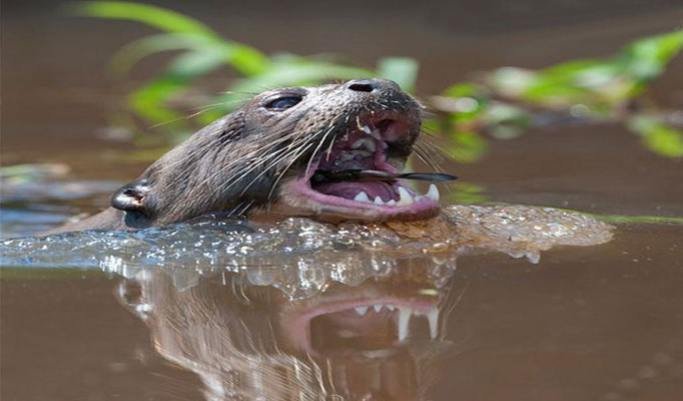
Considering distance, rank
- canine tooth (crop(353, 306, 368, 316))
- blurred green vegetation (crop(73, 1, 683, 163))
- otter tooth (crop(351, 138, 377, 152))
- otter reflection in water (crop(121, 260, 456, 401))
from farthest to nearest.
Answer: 1. blurred green vegetation (crop(73, 1, 683, 163))
2. otter tooth (crop(351, 138, 377, 152))
3. canine tooth (crop(353, 306, 368, 316))
4. otter reflection in water (crop(121, 260, 456, 401))

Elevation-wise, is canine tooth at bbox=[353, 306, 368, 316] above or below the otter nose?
below

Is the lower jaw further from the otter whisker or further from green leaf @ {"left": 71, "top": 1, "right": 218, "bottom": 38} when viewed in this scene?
green leaf @ {"left": 71, "top": 1, "right": 218, "bottom": 38}

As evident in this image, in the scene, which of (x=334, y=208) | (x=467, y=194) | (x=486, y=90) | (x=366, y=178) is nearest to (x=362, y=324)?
(x=334, y=208)

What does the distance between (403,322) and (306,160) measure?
122 centimetres

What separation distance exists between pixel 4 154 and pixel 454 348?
4.78 meters

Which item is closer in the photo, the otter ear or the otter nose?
the otter nose

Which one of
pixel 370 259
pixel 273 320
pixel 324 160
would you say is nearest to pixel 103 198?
pixel 324 160

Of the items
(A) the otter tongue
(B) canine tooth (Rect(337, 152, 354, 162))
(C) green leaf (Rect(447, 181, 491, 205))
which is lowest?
(C) green leaf (Rect(447, 181, 491, 205))

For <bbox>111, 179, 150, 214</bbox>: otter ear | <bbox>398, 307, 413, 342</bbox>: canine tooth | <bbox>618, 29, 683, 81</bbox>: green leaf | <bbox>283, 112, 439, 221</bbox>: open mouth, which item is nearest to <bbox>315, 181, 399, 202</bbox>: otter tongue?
<bbox>283, 112, 439, 221</bbox>: open mouth

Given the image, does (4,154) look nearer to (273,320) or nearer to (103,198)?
(103,198)

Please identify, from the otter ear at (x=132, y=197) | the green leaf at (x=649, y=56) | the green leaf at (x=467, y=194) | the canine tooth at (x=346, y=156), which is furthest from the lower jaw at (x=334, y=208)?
the green leaf at (x=649, y=56)

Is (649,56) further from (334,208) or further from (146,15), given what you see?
(334,208)

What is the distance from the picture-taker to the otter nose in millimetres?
3945

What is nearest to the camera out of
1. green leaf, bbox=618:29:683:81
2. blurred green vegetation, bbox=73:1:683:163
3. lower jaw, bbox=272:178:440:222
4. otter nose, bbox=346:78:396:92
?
lower jaw, bbox=272:178:440:222
